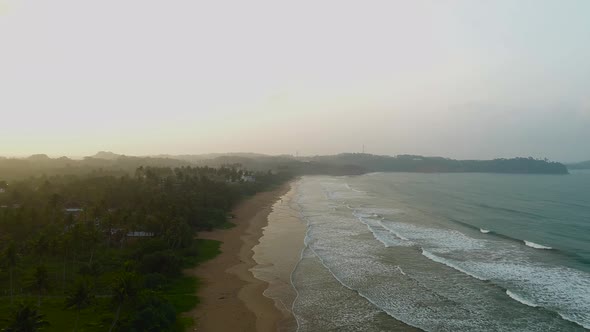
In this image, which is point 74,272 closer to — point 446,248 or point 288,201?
point 446,248

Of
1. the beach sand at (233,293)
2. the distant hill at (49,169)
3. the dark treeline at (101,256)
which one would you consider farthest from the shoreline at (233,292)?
the distant hill at (49,169)

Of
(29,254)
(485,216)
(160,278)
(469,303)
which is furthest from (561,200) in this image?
(29,254)

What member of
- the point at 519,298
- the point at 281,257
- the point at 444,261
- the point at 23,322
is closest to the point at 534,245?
the point at 444,261

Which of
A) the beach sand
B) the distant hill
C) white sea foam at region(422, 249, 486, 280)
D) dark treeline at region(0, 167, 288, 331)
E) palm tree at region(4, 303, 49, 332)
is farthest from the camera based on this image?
the distant hill

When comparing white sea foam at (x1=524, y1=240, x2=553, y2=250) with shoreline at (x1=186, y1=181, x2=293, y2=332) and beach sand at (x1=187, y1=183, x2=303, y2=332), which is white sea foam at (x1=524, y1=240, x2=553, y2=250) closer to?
beach sand at (x1=187, y1=183, x2=303, y2=332)

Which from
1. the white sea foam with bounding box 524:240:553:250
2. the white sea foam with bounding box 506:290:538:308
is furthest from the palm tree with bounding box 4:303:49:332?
the white sea foam with bounding box 524:240:553:250

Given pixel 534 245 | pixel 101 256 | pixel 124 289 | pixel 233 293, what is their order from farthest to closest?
pixel 534 245 → pixel 101 256 → pixel 233 293 → pixel 124 289

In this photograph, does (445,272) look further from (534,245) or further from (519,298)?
(534,245)
